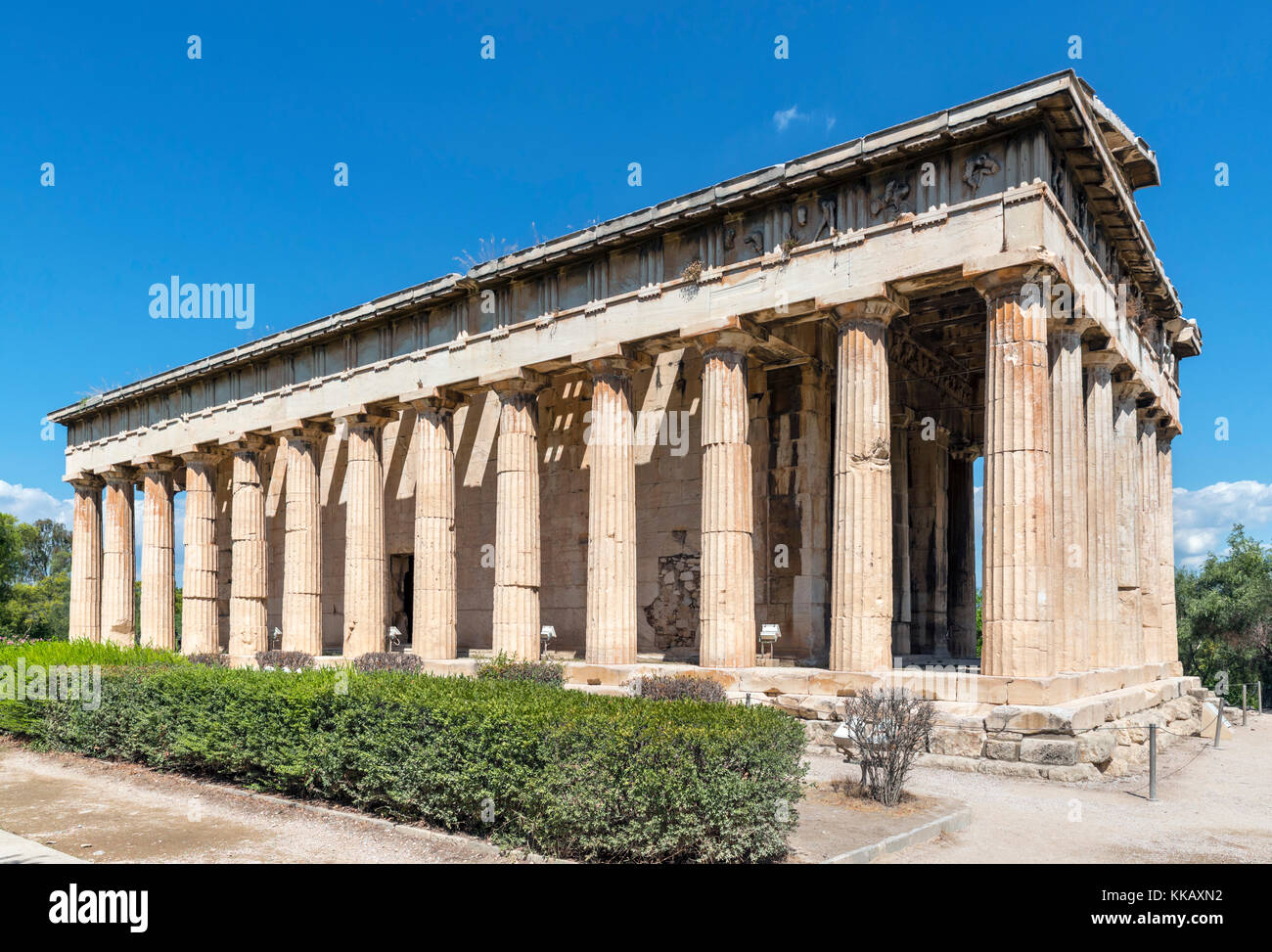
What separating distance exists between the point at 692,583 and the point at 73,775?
1317 centimetres

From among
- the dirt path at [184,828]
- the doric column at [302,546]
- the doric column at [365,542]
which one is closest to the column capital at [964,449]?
the doric column at [365,542]

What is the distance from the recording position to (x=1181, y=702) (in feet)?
68.7

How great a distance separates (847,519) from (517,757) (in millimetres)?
9213

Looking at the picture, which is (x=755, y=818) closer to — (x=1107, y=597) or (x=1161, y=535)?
(x=1107, y=597)

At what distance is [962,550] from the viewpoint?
2762cm

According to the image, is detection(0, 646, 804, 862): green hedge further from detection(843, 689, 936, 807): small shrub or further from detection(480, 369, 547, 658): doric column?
detection(480, 369, 547, 658): doric column

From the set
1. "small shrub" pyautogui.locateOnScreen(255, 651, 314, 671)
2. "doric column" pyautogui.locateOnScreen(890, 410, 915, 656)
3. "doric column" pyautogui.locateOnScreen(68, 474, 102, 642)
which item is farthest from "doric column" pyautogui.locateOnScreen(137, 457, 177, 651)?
"doric column" pyautogui.locateOnScreen(890, 410, 915, 656)

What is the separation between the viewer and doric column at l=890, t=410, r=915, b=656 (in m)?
24.2

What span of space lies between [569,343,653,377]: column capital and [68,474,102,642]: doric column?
2392cm

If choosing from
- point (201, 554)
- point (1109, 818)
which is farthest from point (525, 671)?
point (201, 554)

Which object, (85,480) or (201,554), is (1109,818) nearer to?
(201,554)

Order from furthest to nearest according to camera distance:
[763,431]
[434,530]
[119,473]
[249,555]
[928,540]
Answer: [119,473]
[249,555]
[928,540]
[434,530]
[763,431]

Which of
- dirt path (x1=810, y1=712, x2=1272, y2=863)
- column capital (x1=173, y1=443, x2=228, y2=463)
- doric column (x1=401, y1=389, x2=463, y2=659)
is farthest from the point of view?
column capital (x1=173, y1=443, x2=228, y2=463)
